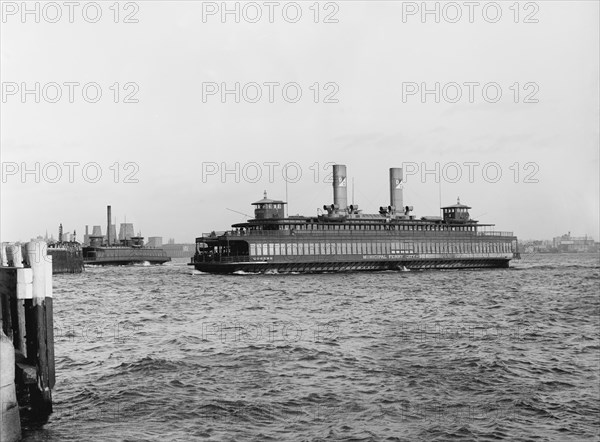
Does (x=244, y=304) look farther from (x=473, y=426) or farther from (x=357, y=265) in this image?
(x=357, y=265)

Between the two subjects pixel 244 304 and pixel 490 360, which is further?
pixel 244 304

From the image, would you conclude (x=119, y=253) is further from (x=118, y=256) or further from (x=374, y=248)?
(x=374, y=248)

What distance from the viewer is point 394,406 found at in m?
19.2

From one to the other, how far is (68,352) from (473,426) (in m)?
16.5

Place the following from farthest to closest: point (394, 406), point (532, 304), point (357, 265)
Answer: point (357, 265) < point (532, 304) < point (394, 406)

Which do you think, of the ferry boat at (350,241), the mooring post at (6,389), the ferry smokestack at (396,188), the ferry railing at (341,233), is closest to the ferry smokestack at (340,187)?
the ferry boat at (350,241)

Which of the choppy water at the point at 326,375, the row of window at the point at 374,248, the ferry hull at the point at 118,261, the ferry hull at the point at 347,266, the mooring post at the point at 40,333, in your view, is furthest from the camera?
the ferry hull at the point at 118,261

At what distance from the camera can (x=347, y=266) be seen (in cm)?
11000

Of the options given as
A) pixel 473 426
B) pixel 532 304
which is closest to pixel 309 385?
pixel 473 426

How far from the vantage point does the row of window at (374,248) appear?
10106 cm

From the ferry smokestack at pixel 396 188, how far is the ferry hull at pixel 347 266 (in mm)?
15186

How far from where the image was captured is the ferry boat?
100m

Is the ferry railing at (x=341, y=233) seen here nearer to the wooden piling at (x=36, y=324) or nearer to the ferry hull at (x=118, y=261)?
the ferry hull at (x=118, y=261)

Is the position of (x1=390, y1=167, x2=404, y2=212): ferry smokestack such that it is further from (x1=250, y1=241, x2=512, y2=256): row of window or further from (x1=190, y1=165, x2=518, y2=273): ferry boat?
(x1=250, y1=241, x2=512, y2=256): row of window
